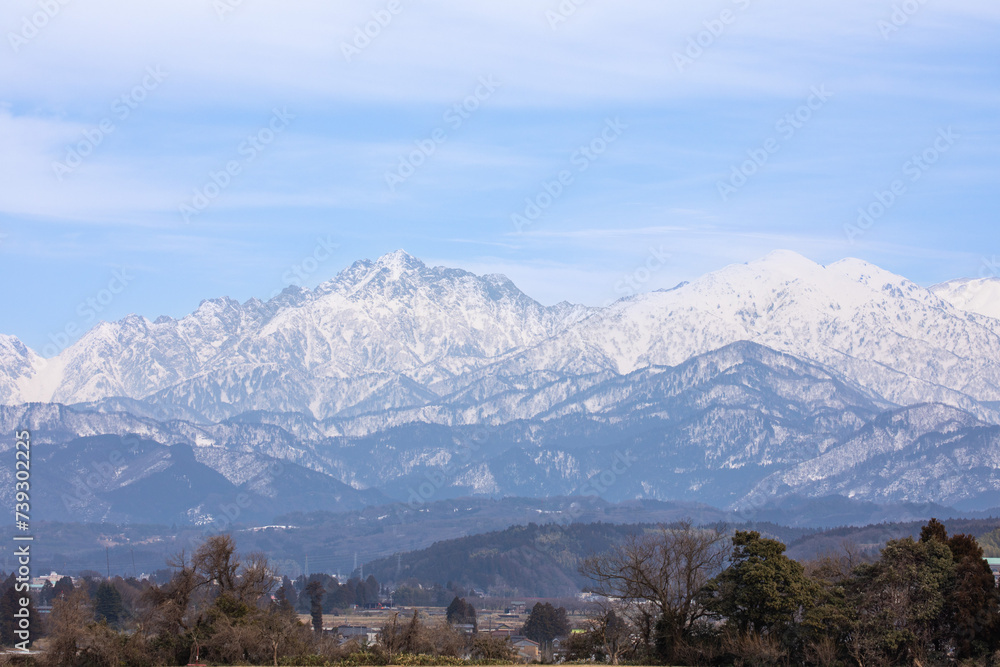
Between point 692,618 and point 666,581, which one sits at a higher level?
point 666,581

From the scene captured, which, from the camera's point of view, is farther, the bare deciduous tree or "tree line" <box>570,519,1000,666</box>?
the bare deciduous tree

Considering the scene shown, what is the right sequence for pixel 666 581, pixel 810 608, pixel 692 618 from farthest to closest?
1. pixel 666 581
2. pixel 692 618
3. pixel 810 608

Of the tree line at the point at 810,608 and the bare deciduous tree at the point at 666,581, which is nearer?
the tree line at the point at 810,608

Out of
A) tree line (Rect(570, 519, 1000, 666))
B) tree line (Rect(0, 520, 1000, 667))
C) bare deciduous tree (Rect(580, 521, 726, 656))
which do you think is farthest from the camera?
bare deciduous tree (Rect(580, 521, 726, 656))

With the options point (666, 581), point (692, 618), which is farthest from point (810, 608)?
point (666, 581)

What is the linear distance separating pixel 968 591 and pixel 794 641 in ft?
44.9

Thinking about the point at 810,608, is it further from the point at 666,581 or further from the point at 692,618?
the point at 666,581

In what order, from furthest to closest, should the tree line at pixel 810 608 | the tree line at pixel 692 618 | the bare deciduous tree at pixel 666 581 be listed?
the bare deciduous tree at pixel 666 581, the tree line at pixel 692 618, the tree line at pixel 810 608

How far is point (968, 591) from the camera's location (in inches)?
3511

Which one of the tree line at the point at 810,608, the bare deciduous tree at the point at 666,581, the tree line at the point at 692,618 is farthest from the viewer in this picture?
the bare deciduous tree at the point at 666,581

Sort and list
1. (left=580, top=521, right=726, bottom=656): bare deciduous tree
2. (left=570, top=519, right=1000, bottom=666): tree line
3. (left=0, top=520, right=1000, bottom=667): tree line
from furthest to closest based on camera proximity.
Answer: (left=580, top=521, right=726, bottom=656): bare deciduous tree → (left=0, top=520, right=1000, bottom=667): tree line → (left=570, top=519, right=1000, bottom=666): tree line

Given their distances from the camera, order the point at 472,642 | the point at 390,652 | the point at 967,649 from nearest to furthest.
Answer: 1. the point at 967,649
2. the point at 390,652
3. the point at 472,642

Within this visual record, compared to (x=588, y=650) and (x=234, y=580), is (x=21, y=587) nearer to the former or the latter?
(x=234, y=580)

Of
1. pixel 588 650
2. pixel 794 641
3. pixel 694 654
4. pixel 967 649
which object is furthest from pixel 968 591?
pixel 588 650
